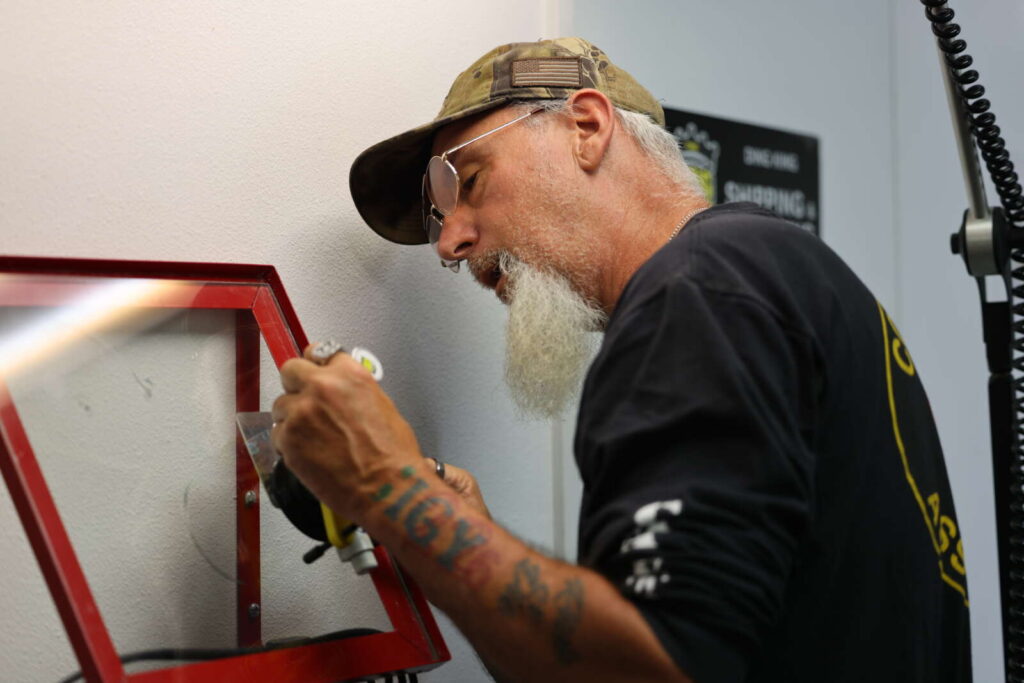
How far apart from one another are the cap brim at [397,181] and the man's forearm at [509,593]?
58 centimetres

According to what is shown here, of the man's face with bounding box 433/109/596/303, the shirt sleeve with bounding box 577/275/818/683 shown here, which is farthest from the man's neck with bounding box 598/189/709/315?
the shirt sleeve with bounding box 577/275/818/683

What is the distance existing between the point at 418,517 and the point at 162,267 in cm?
38

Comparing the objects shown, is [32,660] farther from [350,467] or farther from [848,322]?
[848,322]

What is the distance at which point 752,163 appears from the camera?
187cm

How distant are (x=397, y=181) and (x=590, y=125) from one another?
0.26 meters

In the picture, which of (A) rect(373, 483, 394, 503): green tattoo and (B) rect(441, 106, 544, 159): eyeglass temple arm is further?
(B) rect(441, 106, 544, 159): eyeglass temple arm

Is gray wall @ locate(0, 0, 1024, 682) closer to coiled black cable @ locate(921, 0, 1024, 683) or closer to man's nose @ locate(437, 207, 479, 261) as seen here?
man's nose @ locate(437, 207, 479, 261)

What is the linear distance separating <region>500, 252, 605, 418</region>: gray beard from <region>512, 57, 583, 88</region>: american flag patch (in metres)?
0.21

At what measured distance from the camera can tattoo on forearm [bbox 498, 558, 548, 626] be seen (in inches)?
30.0

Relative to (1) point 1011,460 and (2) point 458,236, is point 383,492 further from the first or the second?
(1) point 1011,460

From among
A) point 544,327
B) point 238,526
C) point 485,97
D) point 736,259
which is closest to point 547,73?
point 485,97

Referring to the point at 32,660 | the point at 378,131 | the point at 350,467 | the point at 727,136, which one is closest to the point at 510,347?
the point at 378,131

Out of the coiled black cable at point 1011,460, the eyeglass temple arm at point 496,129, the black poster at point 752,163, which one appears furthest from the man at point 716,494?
the black poster at point 752,163

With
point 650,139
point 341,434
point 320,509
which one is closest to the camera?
point 341,434
